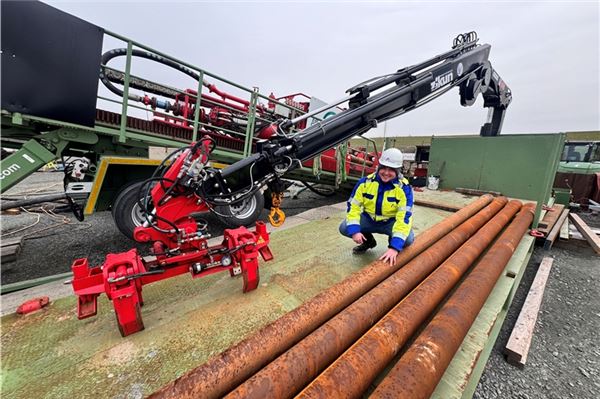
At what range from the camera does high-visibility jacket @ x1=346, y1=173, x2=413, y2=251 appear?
2.11 meters

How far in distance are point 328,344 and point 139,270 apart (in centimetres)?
110

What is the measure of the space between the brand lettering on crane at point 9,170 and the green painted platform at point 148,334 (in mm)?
1675

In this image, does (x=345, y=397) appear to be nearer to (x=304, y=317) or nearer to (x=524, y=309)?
(x=304, y=317)

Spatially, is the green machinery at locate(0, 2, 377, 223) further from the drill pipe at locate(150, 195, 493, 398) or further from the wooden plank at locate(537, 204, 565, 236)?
the wooden plank at locate(537, 204, 565, 236)

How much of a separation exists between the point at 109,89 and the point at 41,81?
960 millimetres

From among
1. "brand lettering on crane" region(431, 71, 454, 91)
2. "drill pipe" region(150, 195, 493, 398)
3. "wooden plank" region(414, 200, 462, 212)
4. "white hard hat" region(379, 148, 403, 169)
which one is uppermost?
"brand lettering on crane" region(431, 71, 454, 91)

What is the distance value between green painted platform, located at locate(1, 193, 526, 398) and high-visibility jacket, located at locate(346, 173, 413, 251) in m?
0.50

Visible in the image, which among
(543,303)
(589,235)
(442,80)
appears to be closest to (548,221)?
(589,235)

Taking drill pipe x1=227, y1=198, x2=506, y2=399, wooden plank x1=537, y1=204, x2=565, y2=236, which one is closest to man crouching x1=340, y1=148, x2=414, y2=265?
drill pipe x1=227, y1=198, x2=506, y2=399

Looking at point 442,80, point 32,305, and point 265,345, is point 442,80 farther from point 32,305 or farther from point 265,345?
point 32,305

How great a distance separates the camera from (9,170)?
2.41 meters

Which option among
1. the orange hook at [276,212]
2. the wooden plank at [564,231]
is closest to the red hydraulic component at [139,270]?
the orange hook at [276,212]

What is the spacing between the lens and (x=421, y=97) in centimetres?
320

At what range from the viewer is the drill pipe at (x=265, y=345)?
3.14 feet
